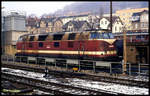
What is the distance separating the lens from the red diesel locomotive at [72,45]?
20.2 metres

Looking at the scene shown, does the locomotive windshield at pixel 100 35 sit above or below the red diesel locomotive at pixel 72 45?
above

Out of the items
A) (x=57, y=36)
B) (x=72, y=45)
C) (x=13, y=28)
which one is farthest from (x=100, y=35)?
(x=13, y=28)

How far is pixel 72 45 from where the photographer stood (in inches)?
875

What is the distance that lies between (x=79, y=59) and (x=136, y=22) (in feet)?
188

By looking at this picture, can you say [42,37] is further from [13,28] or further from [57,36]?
[13,28]

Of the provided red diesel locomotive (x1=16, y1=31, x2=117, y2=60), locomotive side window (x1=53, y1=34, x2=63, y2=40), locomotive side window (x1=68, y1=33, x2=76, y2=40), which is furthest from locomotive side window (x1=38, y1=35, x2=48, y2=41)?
locomotive side window (x1=68, y1=33, x2=76, y2=40)

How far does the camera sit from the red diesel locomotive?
2025 cm

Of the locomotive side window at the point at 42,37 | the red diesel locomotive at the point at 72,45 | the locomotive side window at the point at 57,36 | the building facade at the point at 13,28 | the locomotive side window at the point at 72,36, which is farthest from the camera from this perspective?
the building facade at the point at 13,28

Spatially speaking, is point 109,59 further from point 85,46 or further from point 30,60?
point 30,60

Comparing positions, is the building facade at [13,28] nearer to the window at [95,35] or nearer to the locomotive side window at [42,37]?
the locomotive side window at [42,37]

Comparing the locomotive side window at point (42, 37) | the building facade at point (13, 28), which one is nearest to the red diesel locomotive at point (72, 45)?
the locomotive side window at point (42, 37)

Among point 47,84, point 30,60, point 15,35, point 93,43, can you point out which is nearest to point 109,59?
point 93,43

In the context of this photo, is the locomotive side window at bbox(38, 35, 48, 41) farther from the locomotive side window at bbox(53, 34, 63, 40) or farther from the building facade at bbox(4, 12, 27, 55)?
the building facade at bbox(4, 12, 27, 55)

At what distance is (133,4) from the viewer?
654ft
